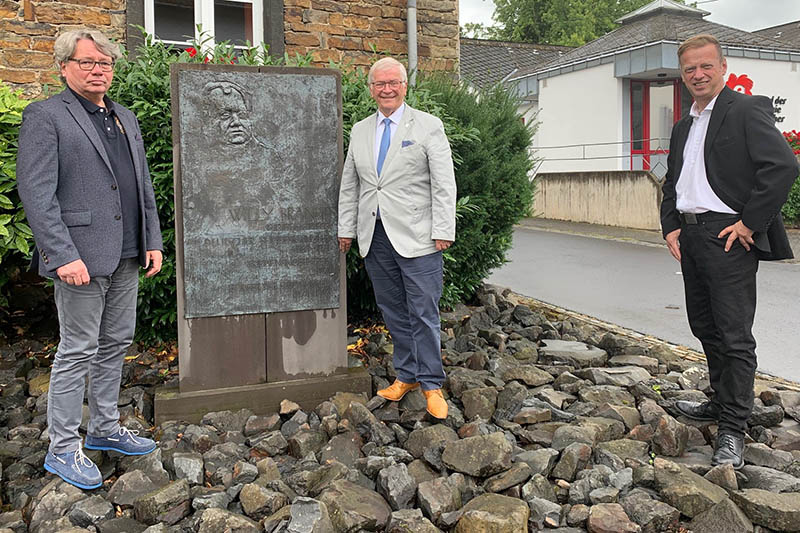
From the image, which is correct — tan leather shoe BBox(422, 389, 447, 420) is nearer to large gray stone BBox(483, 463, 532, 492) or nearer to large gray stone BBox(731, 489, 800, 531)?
large gray stone BBox(483, 463, 532, 492)

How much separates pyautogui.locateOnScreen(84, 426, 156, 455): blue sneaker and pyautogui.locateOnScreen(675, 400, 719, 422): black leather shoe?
2.87 m

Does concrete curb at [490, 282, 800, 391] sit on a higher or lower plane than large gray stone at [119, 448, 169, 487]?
higher

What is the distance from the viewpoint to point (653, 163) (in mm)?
19203

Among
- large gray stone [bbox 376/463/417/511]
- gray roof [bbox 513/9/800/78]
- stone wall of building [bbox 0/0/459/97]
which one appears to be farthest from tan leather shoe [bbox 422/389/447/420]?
gray roof [bbox 513/9/800/78]

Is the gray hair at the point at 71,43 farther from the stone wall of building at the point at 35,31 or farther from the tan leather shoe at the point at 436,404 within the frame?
the stone wall of building at the point at 35,31

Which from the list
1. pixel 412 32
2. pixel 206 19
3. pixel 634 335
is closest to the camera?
pixel 634 335

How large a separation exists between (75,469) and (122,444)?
31 cm

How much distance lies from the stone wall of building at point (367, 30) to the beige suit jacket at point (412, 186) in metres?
4.70

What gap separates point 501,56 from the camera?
27422 millimetres

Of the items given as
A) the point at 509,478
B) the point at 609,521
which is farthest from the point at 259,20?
the point at 609,521

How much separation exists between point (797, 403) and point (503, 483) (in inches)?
88.1

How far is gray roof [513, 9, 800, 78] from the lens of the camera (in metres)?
18.8

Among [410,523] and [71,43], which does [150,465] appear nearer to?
[410,523]

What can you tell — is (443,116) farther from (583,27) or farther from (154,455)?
(583,27)
